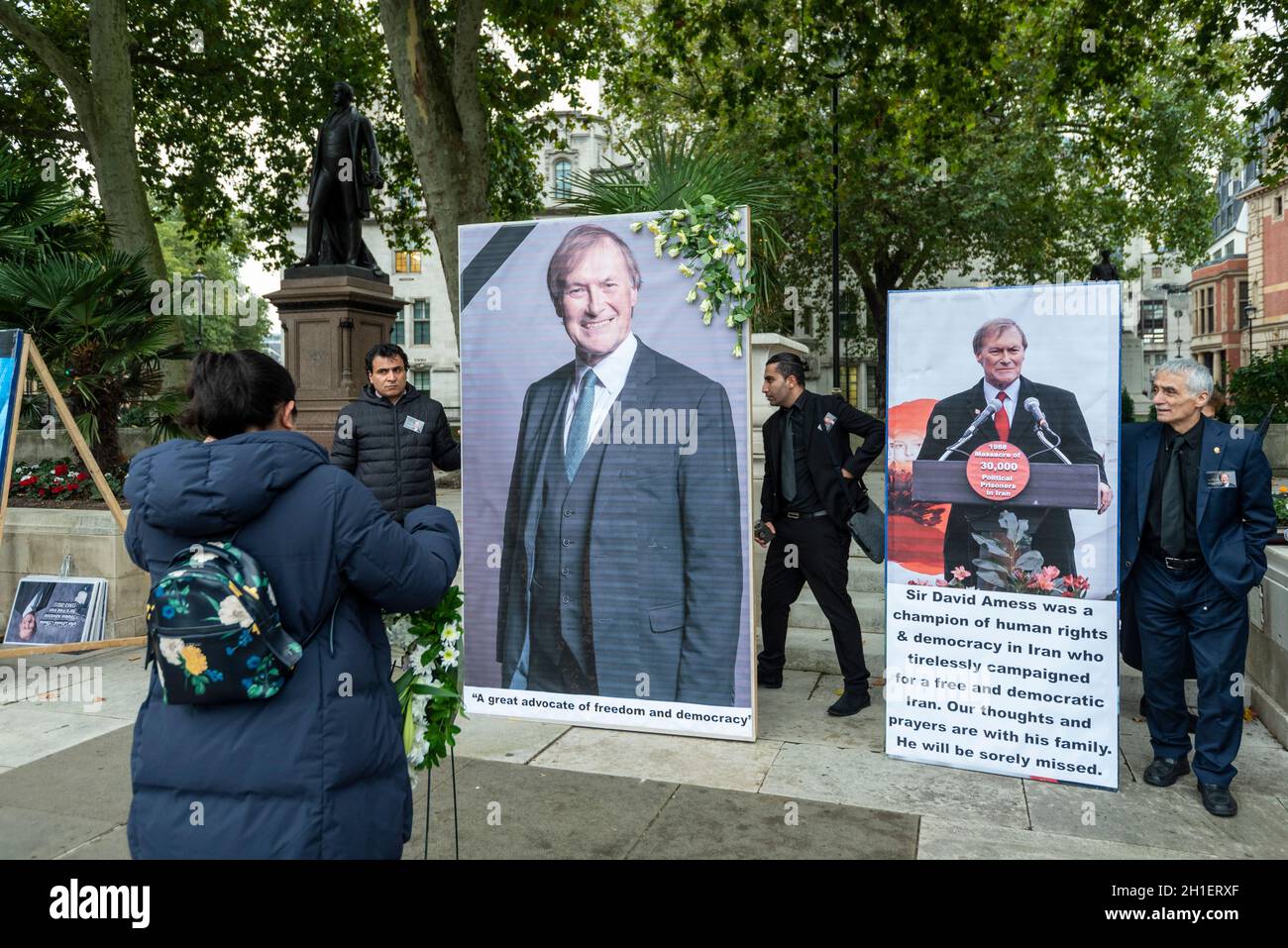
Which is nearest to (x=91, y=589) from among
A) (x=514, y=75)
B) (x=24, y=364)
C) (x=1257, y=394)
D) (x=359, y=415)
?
(x=24, y=364)

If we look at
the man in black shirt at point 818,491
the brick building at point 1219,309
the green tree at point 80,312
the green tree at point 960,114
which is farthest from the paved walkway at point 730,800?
the brick building at point 1219,309

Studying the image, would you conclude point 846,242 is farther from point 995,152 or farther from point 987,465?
point 987,465

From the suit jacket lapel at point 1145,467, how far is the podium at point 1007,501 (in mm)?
212

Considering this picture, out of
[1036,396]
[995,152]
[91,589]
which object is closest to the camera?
[1036,396]

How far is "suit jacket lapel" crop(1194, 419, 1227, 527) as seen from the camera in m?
4.48

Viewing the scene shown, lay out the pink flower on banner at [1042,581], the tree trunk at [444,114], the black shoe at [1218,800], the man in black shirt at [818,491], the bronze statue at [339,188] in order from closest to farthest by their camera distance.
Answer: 1. the black shoe at [1218,800]
2. the pink flower on banner at [1042,581]
3. the man in black shirt at [818,491]
4. the bronze statue at [339,188]
5. the tree trunk at [444,114]

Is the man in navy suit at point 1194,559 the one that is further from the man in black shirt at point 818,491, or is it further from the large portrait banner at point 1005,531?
the man in black shirt at point 818,491

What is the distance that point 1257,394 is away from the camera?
15.4m

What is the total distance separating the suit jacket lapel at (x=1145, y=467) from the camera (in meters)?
4.69

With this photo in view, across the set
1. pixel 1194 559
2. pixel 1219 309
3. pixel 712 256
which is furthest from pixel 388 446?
pixel 1219 309

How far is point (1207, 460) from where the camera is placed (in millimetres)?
→ 4512

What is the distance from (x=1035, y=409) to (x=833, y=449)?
1.23 m

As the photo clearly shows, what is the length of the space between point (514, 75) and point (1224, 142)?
18542 millimetres
